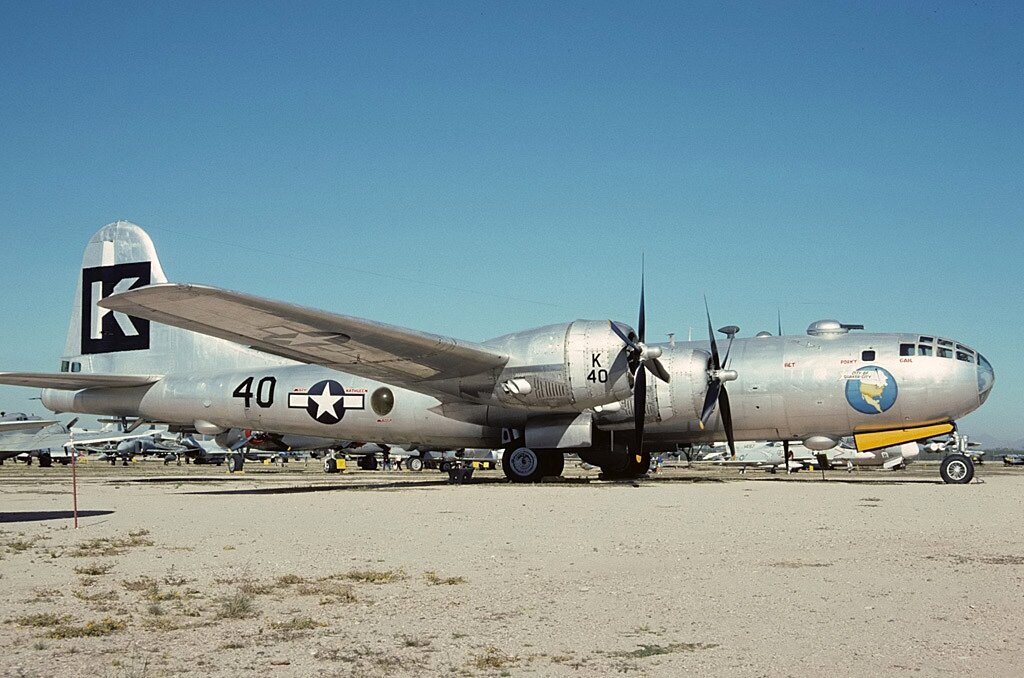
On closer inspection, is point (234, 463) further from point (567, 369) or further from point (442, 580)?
point (442, 580)

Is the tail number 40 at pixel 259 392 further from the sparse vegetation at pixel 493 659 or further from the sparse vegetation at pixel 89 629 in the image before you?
the sparse vegetation at pixel 493 659

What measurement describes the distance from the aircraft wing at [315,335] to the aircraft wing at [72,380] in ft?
23.1

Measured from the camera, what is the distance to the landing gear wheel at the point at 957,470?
26734 mm

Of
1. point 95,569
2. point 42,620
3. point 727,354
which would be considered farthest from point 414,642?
point 727,354

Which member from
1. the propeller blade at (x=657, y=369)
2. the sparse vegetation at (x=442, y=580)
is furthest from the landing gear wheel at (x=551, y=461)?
the sparse vegetation at (x=442, y=580)

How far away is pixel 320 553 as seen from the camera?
10766mm

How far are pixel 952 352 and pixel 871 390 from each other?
2561mm

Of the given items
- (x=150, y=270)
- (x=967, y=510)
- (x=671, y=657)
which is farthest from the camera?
(x=150, y=270)

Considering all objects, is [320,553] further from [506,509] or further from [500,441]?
[500,441]

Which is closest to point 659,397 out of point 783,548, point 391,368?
point 391,368

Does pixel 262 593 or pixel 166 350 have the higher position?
pixel 166 350

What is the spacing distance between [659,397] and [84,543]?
56.8 ft

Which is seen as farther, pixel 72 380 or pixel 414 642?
pixel 72 380

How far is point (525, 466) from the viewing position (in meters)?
26.8
